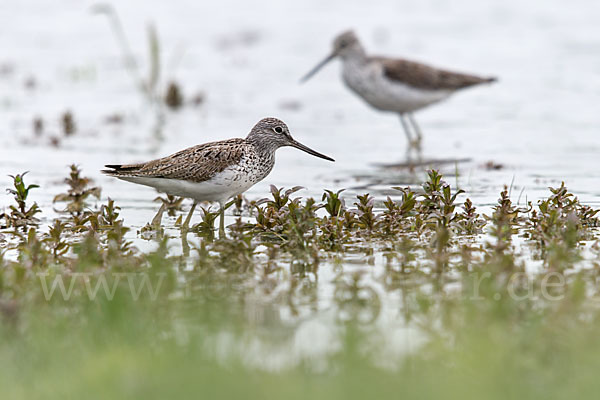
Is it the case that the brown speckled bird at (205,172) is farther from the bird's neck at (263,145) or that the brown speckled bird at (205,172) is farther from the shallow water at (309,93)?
the shallow water at (309,93)

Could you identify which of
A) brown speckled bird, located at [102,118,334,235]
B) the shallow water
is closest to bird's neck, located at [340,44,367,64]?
the shallow water

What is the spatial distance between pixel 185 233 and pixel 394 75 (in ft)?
22.3

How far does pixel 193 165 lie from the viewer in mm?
9195

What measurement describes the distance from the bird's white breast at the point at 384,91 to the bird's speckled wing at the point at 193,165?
5845mm

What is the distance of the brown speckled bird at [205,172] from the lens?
30.0 ft

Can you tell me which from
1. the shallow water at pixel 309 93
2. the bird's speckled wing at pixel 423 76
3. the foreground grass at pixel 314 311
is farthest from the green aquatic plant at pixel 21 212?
the bird's speckled wing at pixel 423 76

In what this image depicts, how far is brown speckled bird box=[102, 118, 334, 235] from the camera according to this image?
915 cm

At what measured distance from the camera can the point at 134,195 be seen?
11172 mm

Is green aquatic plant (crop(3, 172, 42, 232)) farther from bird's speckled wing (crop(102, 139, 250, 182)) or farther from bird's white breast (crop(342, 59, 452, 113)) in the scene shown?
bird's white breast (crop(342, 59, 452, 113))

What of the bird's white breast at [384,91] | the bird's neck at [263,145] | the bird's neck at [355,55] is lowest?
the bird's neck at [263,145]

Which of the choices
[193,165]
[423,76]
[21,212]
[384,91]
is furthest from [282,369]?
[423,76]

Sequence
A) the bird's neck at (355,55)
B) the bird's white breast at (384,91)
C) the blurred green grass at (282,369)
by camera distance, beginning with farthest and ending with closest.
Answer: the bird's neck at (355,55)
the bird's white breast at (384,91)
the blurred green grass at (282,369)

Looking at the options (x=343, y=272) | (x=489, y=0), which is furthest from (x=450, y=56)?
(x=343, y=272)

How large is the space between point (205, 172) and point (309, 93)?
9.77 m
